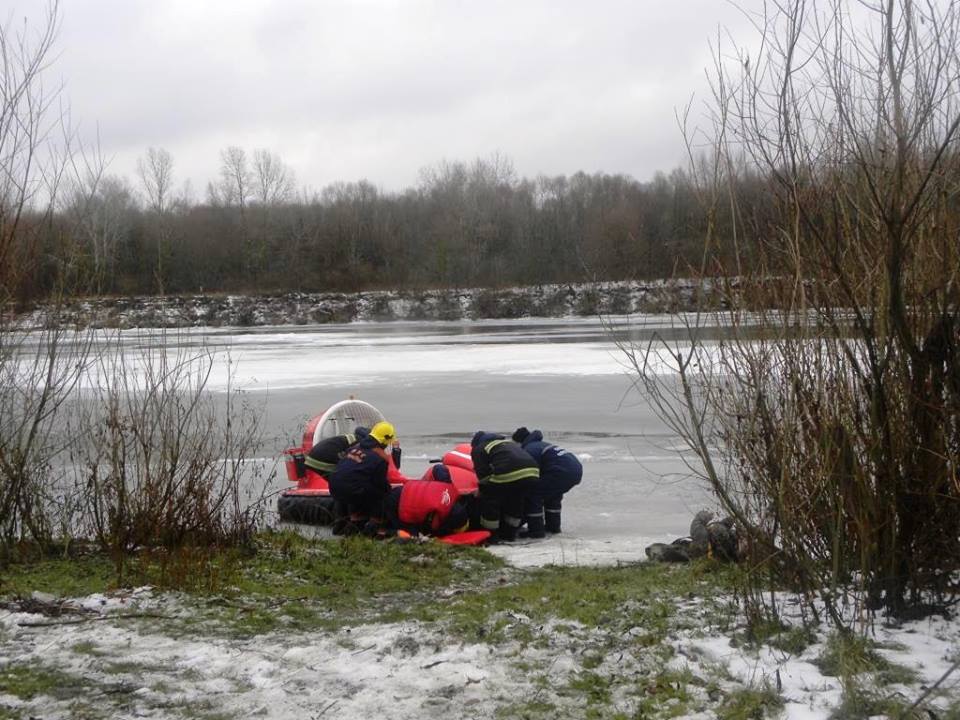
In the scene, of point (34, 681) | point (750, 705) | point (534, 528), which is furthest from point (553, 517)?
point (34, 681)

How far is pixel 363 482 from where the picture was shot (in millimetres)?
8109

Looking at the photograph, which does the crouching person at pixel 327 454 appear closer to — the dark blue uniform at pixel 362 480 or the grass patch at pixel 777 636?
the dark blue uniform at pixel 362 480

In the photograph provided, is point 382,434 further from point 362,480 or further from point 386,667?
point 386,667

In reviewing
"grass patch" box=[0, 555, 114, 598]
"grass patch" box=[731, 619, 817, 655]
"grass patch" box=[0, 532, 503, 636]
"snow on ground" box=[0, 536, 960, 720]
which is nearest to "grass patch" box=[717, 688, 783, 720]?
"snow on ground" box=[0, 536, 960, 720]

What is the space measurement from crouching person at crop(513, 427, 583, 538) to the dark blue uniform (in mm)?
1333

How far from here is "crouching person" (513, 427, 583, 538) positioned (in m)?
8.34

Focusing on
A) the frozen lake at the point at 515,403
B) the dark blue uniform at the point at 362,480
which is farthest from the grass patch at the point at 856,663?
the dark blue uniform at the point at 362,480

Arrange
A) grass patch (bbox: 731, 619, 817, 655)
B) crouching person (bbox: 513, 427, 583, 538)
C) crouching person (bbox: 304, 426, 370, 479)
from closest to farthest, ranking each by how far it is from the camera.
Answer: grass patch (bbox: 731, 619, 817, 655) → crouching person (bbox: 513, 427, 583, 538) → crouching person (bbox: 304, 426, 370, 479)

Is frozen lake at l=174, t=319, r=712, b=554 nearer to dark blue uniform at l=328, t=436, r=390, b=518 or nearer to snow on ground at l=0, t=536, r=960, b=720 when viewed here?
dark blue uniform at l=328, t=436, r=390, b=518

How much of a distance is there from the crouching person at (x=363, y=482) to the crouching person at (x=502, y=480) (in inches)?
34.2

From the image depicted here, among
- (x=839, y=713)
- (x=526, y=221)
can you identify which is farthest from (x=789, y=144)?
(x=526, y=221)

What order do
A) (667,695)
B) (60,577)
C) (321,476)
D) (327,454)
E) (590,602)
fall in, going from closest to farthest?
(667,695) → (590,602) → (60,577) → (327,454) → (321,476)

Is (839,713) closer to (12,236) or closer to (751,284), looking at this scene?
(751,284)

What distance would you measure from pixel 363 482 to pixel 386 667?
13.2 feet
